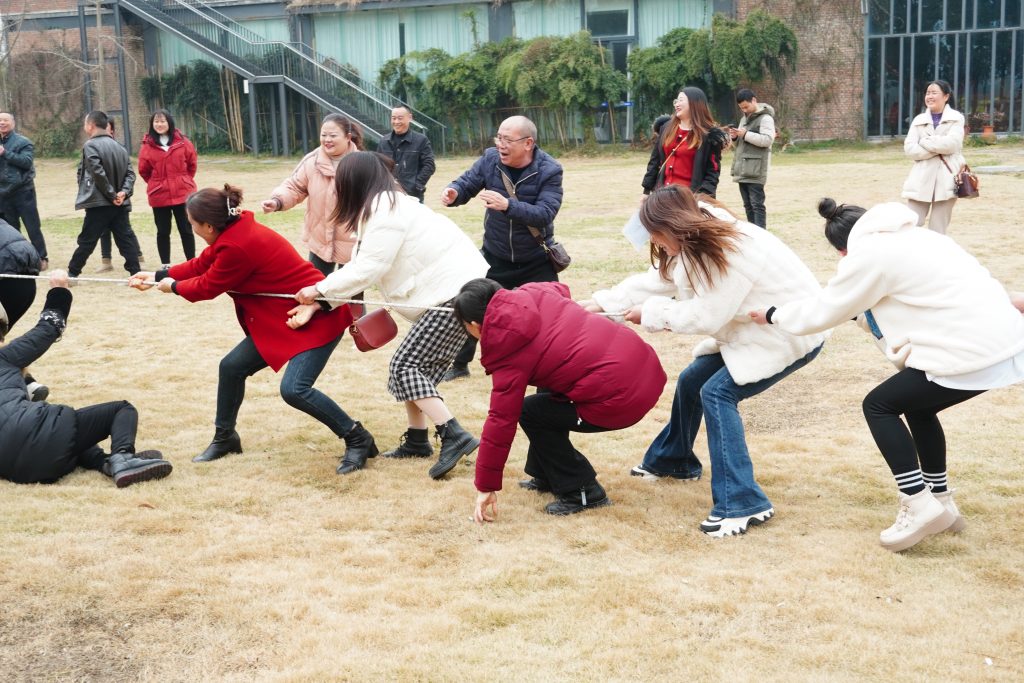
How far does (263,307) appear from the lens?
553 cm

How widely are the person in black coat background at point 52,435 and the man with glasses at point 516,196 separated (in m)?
1.84

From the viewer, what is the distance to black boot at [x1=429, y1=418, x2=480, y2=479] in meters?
5.35

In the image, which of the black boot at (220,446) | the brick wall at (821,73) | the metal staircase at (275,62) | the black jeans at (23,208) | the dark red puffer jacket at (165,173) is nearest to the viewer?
the black boot at (220,446)

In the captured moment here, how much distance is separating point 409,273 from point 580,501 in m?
1.44

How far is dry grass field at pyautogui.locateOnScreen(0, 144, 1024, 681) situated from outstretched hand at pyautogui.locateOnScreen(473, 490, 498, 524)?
0.09 meters

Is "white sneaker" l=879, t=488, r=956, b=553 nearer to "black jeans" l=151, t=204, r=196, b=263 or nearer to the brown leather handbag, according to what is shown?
the brown leather handbag

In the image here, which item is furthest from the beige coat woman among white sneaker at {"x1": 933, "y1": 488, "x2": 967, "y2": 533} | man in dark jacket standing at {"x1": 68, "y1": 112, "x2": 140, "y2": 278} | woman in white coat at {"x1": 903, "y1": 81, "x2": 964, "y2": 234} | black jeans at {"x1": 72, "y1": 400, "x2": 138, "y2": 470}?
man in dark jacket standing at {"x1": 68, "y1": 112, "x2": 140, "y2": 278}

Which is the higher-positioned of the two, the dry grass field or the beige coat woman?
the beige coat woman

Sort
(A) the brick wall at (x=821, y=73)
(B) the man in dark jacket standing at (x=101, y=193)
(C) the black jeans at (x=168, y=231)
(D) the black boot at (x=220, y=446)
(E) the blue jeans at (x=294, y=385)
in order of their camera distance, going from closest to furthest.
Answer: (E) the blue jeans at (x=294, y=385)
(D) the black boot at (x=220, y=446)
(B) the man in dark jacket standing at (x=101, y=193)
(C) the black jeans at (x=168, y=231)
(A) the brick wall at (x=821, y=73)

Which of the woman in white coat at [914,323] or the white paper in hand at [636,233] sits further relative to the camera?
the white paper in hand at [636,233]

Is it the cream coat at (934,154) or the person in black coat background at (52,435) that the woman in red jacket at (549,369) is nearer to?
the person in black coat background at (52,435)

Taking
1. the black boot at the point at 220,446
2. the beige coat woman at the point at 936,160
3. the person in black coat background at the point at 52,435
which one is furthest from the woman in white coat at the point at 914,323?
the beige coat woman at the point at 936,160

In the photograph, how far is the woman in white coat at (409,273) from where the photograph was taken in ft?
17.3

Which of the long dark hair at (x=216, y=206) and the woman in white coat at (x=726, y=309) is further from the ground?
the long dark hair at (x=216, y=206)
